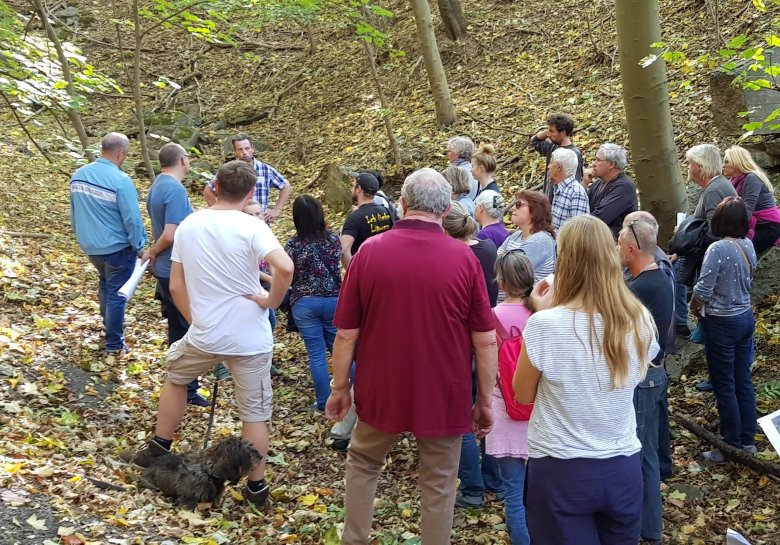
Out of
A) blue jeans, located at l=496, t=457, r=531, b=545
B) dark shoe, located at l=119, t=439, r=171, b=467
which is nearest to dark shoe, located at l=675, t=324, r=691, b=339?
blue jeans, located at l=496, t=457, r=531, b=545

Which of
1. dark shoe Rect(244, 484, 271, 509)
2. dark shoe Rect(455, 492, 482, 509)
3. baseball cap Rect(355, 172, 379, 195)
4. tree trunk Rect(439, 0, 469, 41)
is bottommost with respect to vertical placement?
dark shoe Rect(455, 492, 482, 509)

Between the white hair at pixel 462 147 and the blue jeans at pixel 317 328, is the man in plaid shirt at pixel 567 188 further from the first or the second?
the blue jeans at pixel 317 328

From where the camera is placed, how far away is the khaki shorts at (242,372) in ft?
14.8

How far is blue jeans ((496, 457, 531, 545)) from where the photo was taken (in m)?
4.02

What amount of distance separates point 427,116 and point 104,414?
31.9 feet

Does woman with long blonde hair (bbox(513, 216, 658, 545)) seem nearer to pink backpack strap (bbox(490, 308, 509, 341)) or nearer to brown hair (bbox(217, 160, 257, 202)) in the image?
pink backpack strap (bbox(490, 308, 509, 341))

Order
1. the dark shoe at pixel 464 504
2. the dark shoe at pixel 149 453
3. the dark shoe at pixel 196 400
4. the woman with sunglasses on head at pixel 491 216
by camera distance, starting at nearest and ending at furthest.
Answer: the dark shoe at pixel 149 453
the dark shoe at pixel 464 504
the woman with sunglasses on head at pixel 491 216
the dark shoe at pixel 196 400

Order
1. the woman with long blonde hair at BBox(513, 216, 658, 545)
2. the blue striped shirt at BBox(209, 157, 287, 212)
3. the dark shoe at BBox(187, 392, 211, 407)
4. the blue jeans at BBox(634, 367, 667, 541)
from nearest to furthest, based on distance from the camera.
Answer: the woman with long blonde hair at BBox(513, 216, 658, 545) → the blue jeans at BBox(634, 367, 667, 541) → the dark shoe at BBox(187, 392, 211, 407) → the blue striped shirt at BBox(209, 157, 287, 212)

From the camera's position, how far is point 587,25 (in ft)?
43.6

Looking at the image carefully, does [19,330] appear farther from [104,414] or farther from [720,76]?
[720,76]

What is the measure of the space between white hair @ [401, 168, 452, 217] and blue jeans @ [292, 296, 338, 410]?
8.43 ft

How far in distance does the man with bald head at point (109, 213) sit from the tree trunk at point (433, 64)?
24.3ft

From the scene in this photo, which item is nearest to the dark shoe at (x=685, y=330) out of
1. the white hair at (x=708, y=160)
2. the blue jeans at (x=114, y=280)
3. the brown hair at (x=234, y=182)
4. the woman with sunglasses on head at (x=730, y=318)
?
the woman with sunglasses on head at (x=730, y=318)

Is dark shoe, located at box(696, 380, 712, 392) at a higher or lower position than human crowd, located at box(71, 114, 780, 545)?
lower
